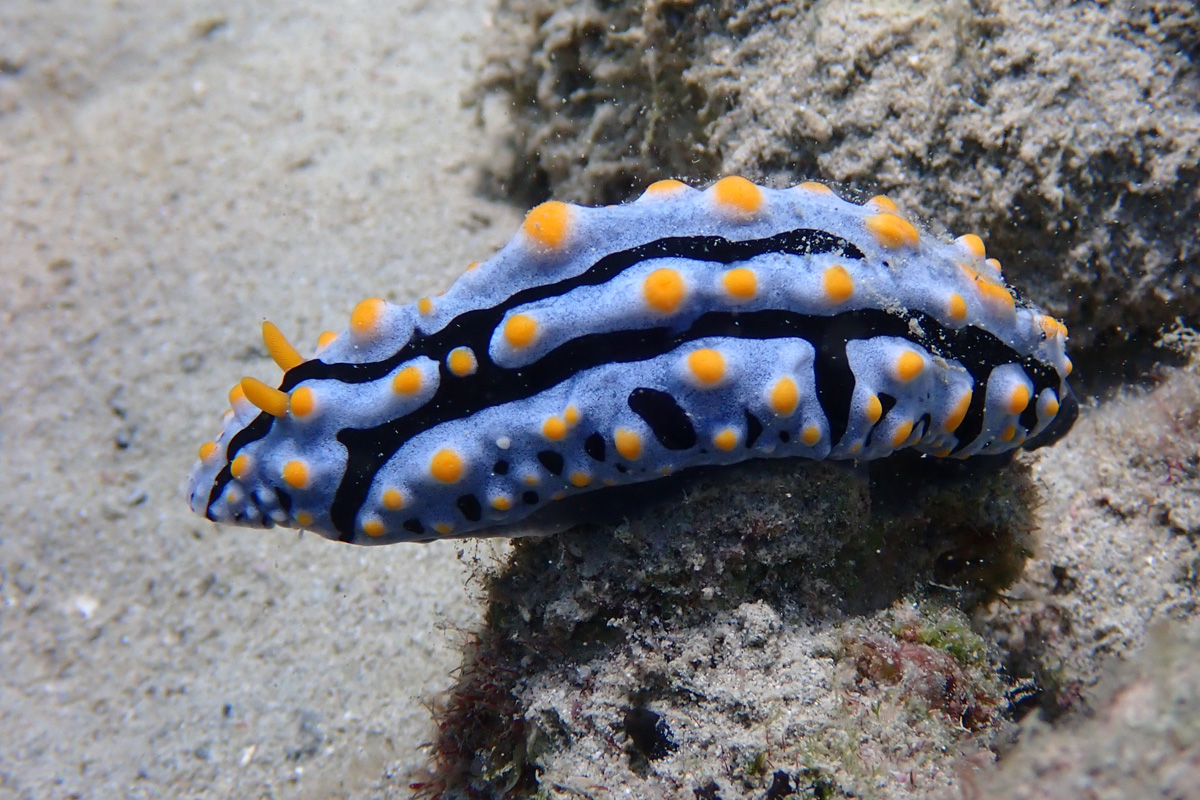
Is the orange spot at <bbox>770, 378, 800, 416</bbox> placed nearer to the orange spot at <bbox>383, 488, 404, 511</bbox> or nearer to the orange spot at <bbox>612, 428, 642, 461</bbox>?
the orange spot at <bbox>612, 428, 642, 461</bbox>

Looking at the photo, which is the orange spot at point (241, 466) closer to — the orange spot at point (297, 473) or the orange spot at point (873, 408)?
the orange spot at point (297, 473)

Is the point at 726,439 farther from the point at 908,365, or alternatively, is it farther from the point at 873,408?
the point at 908,365

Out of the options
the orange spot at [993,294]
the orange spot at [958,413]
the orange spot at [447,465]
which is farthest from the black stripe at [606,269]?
the orange spot at [958,413]

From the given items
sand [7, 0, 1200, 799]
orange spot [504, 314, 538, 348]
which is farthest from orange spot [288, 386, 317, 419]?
sand [7, 0, 1200, 799]

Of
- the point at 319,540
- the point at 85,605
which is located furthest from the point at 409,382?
the point at 85,605

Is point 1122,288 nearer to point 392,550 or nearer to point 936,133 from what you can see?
point 936,133
